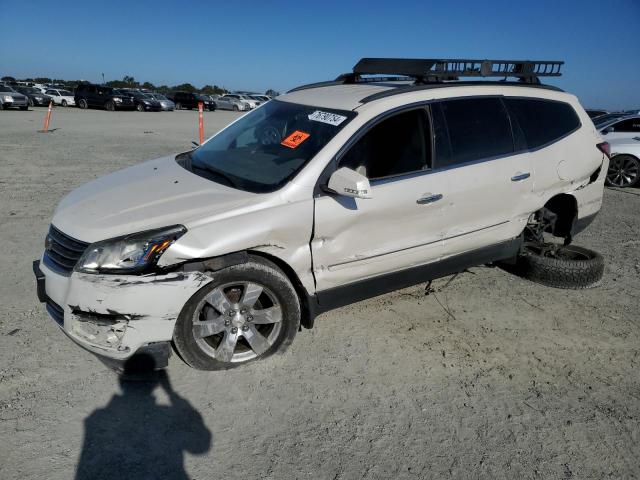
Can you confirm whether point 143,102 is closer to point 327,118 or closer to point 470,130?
point 327,118

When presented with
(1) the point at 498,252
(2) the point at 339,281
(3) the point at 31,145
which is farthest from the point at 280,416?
(3) the point at 31,145

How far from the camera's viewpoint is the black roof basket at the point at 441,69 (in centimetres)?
391

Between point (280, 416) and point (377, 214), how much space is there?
143 cm

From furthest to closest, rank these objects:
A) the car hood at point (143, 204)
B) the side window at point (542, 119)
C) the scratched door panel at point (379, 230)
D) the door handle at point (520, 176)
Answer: the side window at point (542, 119), the door handle at point (520, 176), the scratched door panel at point (379, 230), the car hood at point (143, 204)

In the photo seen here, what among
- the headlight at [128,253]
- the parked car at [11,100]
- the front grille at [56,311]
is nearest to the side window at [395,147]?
the headlight at [128,253]

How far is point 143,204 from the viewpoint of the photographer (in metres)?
3.07

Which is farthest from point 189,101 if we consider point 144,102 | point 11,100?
point 11,100

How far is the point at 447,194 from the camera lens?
3602 millimetres

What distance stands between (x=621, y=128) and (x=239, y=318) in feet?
33.0

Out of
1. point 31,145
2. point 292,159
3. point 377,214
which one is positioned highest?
point 292,159

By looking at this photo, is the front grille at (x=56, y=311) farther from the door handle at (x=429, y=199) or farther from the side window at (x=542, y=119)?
the side window at (x=542, y=119)

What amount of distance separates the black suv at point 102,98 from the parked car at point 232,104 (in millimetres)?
11384

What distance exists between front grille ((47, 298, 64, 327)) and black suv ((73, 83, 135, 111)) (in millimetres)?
32896

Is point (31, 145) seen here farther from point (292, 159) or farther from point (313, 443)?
point (313, 443)
